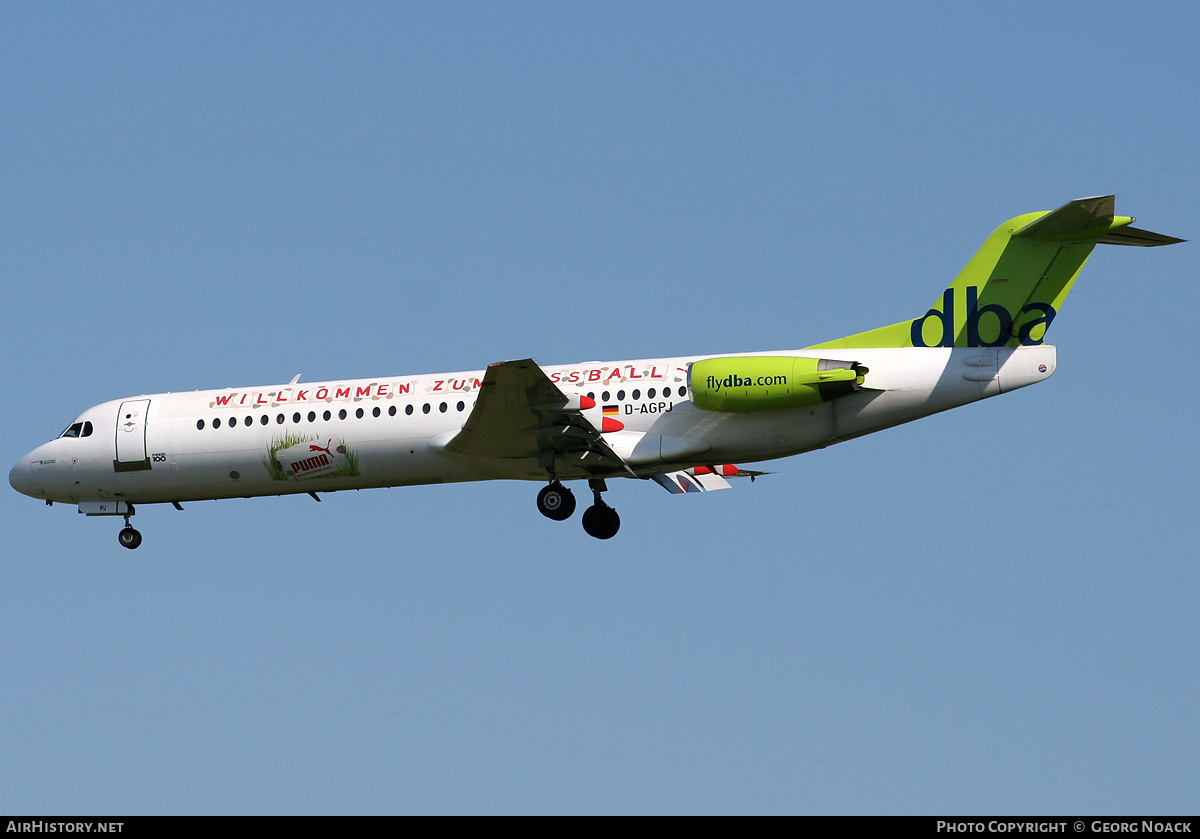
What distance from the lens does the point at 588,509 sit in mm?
→ 28062

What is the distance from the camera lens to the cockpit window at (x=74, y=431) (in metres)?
29.5

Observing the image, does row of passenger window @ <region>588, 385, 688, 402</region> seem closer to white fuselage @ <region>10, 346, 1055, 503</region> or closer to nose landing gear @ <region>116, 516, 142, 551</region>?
white fuselage @ <region>10, 346, 1055, 503</region>

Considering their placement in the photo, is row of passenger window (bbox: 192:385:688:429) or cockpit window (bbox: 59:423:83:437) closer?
row of passenger window (bbox: 192:385:688:429)

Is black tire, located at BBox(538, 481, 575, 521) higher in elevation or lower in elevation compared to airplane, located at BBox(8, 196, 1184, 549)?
lower

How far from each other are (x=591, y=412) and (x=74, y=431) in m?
11.0

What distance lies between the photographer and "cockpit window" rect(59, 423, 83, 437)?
2945 centimetres

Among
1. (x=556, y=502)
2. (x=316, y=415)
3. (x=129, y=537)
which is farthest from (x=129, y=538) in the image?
(x=556, y=502)

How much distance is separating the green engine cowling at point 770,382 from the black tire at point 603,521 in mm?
3427

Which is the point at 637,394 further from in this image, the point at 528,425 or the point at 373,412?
the point at 373,412

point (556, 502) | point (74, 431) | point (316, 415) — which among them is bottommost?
point (556, 502)

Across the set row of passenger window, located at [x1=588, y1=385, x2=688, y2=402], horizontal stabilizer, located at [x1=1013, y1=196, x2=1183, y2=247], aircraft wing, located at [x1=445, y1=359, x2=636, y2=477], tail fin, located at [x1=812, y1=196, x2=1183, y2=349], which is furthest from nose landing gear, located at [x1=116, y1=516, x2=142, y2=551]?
horizontal stabilizer, located at [x1=1013, y1=196, x2=1183, y2=247]

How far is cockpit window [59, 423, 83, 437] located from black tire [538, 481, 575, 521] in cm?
980

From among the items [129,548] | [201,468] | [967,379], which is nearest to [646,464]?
[967,379]

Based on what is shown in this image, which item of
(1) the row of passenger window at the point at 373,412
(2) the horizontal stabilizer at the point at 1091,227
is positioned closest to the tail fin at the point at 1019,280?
(2) the horizontal stabilizer at the point at 1091,227
